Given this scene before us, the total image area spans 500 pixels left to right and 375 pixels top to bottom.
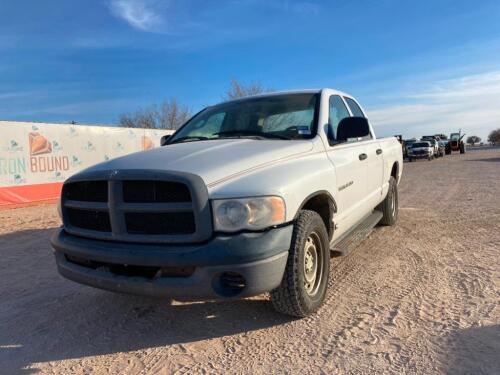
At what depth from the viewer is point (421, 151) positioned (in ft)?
114

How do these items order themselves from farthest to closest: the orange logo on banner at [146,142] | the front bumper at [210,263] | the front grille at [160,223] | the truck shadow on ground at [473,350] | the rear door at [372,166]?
the orange logo on banner at [146,142], the rear door at [372,166], the front grille at [160,223], the front bumper at [210,263], the truck shadow on ground at [473,350]

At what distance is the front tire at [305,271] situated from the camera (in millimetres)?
3010

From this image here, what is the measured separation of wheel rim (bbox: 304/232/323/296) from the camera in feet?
10.9

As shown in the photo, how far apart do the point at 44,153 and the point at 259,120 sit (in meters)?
11.1

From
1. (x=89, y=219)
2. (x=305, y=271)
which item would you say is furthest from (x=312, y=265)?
(x=89, y=219)

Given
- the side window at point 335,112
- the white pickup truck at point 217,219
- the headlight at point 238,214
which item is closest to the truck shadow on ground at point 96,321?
the white pickup truck at point 217,219

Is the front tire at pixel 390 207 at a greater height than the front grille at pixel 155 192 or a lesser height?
lesser

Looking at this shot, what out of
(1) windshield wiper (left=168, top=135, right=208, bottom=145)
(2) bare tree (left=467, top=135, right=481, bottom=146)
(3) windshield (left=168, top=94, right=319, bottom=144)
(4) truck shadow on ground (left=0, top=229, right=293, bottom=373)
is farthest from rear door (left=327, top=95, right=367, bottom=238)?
(2) bare tree (left=467, top=135, right=481, bottom=146)

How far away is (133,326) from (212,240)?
49.0 inches

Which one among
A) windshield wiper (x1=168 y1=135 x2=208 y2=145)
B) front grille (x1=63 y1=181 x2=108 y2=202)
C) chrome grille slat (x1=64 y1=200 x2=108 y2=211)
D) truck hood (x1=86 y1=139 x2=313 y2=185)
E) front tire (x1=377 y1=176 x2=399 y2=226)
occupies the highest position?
windshield wiper (x1=168 y1=135 x2=208 y2=145)

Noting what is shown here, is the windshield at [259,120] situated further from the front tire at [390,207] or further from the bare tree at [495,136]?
the bare tree at [495,136]

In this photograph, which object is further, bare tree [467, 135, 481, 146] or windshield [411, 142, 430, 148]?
bare tree [467, 135, 481, 146]

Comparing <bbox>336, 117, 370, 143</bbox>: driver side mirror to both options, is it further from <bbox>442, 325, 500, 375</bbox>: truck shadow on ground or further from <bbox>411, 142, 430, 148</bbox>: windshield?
<bbox>411, 142, 430, 148</bbox>: windshield

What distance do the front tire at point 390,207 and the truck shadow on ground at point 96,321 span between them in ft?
10.7
